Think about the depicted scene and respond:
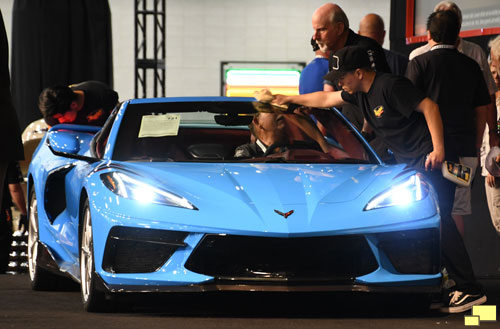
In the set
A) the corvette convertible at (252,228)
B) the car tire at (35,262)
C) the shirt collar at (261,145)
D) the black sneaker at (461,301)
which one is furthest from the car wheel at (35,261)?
the black sneaker at (461,301)

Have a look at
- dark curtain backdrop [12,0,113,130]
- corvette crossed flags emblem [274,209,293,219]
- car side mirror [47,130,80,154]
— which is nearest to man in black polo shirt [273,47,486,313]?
corvette crossed flags emblem [274,209,293,219]

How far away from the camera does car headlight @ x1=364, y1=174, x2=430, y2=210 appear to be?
15.8 ft

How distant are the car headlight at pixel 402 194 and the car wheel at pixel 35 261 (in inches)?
103

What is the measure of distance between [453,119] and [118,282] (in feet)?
7.57

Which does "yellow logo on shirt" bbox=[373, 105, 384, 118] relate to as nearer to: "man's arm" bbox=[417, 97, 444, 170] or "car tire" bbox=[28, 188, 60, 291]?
"man's arm" bbox=[417, 97, 444, 170]


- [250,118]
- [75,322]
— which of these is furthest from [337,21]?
[75,322]

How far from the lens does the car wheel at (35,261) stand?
6594 mm

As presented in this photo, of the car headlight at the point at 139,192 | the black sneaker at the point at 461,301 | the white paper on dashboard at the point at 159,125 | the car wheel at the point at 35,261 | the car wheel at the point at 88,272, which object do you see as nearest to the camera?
the car headlight at the point at 139,192

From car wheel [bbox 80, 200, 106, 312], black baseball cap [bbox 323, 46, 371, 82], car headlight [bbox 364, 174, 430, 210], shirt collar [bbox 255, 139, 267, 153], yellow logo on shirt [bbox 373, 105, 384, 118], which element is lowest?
car wheel [bbox 80, 200, 106, 312]

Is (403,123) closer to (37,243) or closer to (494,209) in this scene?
(494,209)

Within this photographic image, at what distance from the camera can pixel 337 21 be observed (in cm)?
720

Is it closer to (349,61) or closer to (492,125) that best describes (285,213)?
(349,61)

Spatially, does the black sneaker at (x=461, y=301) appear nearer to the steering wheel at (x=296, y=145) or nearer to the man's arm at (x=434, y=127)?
the man's arm at (x=434, y=127)

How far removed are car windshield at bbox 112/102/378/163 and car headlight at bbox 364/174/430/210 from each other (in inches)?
25.3
